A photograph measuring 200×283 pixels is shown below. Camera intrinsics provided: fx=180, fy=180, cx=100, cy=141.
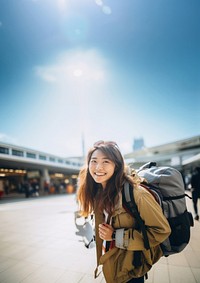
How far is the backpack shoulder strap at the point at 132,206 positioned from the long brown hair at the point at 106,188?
0.08 m

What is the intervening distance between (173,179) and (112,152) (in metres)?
0.57

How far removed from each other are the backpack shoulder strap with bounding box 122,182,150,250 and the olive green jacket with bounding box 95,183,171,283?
0.03 m

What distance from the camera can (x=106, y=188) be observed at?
165 centimetres

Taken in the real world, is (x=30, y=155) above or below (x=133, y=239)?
above

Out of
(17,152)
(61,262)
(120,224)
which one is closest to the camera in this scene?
(120,224)

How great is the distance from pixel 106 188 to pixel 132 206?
1.14ft

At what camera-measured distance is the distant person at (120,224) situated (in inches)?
52.1

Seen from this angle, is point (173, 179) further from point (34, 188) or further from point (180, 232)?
point (34, 188)

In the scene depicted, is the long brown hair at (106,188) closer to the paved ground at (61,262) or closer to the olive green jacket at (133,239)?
the olive green jacket at (133,239)

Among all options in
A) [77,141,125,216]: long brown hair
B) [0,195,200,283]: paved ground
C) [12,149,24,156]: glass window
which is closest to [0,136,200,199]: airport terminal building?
[12,149,24,156]: glass window

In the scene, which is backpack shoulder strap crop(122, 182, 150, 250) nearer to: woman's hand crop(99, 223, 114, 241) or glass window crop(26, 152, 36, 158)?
woman's hand crop(99, 223, 114, 241)

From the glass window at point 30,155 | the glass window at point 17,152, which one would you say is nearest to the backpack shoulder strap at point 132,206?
the glass window at point 17,152

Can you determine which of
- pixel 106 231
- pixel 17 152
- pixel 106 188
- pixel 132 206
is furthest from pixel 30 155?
pixel 132 206

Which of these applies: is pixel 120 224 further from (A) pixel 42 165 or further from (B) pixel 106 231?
(A) pixel 42 165
